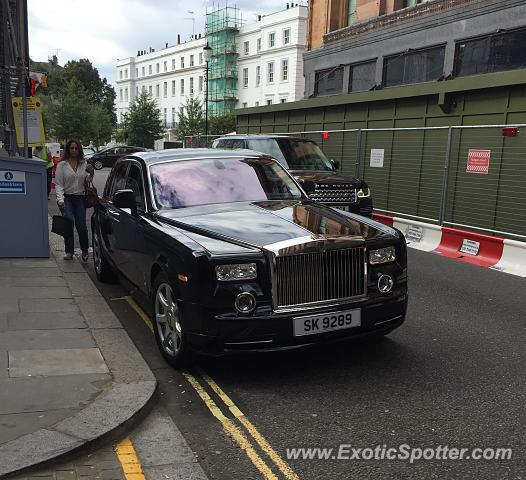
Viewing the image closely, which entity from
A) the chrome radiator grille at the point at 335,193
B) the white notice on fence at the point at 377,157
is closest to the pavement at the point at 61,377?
the chrome radiator grille at the point at 335,193

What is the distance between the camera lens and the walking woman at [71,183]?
27.6 feet

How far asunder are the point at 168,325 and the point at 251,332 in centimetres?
94

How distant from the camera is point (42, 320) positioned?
5.51 m

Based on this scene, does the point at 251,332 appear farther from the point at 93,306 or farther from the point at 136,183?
the point at 93,306

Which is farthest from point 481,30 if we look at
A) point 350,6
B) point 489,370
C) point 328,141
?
point 489,370

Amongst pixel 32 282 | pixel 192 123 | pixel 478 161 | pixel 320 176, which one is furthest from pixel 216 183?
pixel 192 123

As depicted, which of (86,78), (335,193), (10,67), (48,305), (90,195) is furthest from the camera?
(86,78)

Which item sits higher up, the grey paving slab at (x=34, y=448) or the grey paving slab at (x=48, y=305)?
the grey paving slab at (x=34, y=448)

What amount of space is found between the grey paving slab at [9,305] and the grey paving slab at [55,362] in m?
1.31

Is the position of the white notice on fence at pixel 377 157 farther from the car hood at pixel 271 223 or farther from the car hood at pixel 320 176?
the car hood at pixel 271 223

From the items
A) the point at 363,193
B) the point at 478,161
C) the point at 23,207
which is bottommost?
the point at 23,207

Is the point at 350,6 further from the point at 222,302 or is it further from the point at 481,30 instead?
the point at 222,302

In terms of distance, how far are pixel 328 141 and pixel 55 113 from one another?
160ft

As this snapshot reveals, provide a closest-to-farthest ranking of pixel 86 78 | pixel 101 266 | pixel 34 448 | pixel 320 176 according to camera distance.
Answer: pixel 34 448 → pixel 101 266 → pixel 320 176 → pixel 86 78
